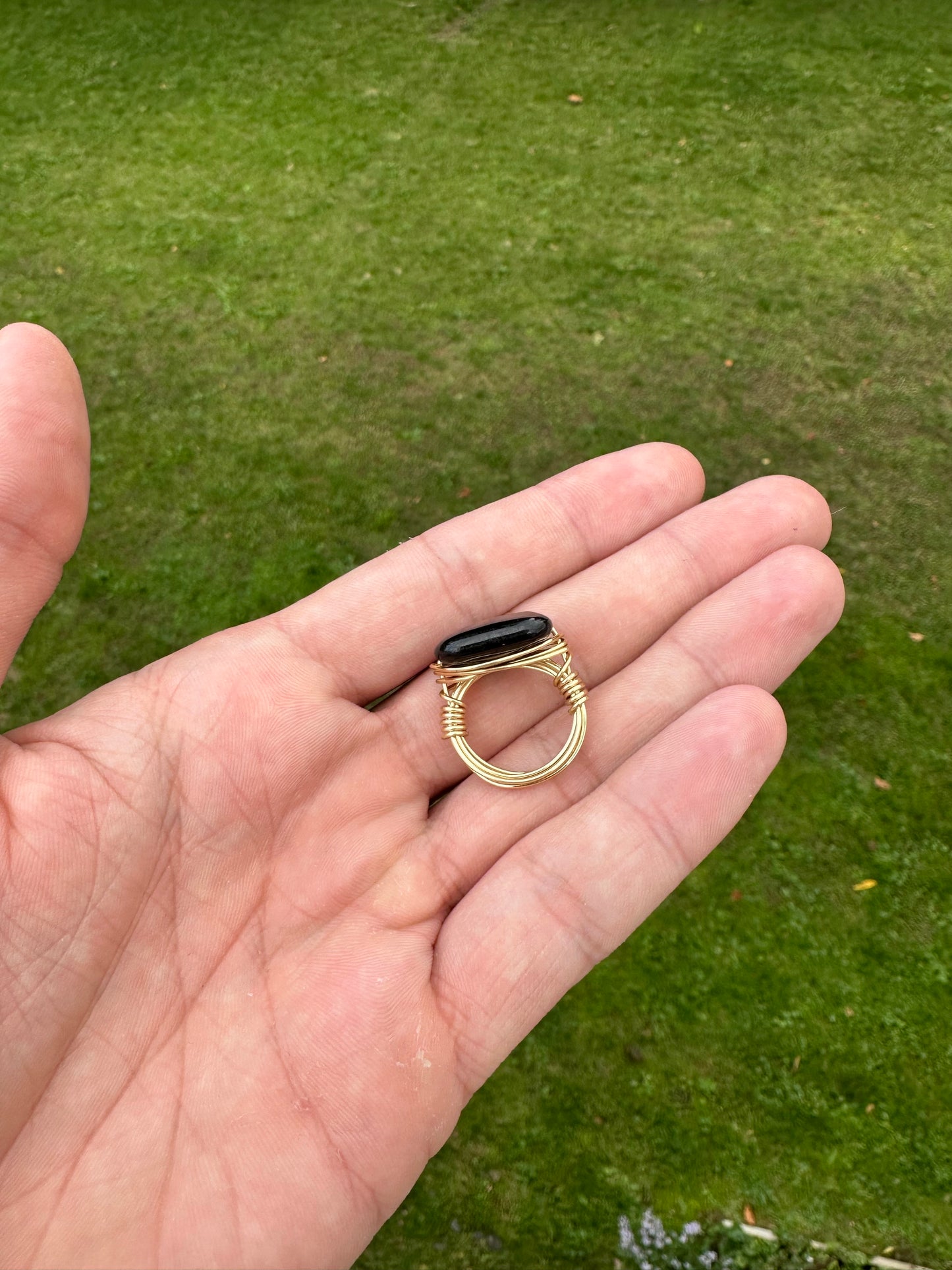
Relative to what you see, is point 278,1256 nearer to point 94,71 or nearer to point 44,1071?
point 44,1071

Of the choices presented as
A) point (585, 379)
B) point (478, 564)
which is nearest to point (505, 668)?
point (478, 564)

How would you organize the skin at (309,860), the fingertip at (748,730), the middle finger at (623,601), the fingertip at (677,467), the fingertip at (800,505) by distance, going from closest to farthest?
1. the skin at (309,860)
2. the fingertip at (748,730)
3. the middle finger at (623,601)
4. the fingertip at (800,505)
5. the fingertip at (677,467)

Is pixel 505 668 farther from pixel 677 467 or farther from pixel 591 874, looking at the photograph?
pixel 677 467

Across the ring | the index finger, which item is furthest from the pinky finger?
the index finger

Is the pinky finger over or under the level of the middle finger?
under

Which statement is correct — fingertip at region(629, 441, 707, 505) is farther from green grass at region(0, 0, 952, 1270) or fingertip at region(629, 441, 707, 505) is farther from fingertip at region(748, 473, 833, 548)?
green grass at region(0, 0, 952, 1270)

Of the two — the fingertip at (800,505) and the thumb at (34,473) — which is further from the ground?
the thumb at (34,473)

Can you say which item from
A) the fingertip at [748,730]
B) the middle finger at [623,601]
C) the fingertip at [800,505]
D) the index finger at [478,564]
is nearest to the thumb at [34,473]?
the index finger at [478,564]

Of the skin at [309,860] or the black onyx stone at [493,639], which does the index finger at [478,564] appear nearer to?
the skin at [309,860]
